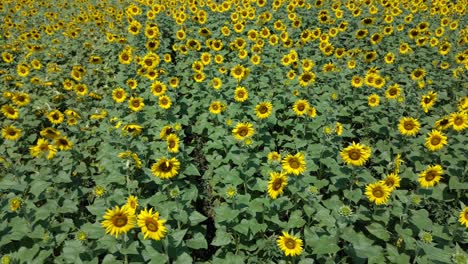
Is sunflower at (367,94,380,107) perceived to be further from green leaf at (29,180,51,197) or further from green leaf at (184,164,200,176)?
green leaf at (29,180,51,197)

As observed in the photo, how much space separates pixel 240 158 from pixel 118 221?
2314 mm

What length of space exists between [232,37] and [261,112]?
5.72 meters

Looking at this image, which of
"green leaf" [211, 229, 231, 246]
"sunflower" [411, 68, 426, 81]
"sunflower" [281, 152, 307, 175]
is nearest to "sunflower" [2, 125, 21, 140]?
"green leaf" [211, 229, 231, 246]

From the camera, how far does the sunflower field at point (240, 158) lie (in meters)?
4.48

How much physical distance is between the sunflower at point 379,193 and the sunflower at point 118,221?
10.8 ft

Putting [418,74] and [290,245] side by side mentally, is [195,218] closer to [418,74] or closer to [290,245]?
[290,245]

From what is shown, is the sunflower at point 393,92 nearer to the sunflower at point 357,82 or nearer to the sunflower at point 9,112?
the sunflower at point 357,82

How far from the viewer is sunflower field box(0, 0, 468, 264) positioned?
448 cm

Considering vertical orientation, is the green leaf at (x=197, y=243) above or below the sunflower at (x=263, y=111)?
below

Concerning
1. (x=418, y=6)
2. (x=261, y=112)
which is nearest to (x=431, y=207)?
(x=261, y=112)

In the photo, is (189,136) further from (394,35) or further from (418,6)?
(418,6)

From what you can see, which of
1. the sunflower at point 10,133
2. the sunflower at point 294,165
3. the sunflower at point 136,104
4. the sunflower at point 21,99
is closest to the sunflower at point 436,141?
the sunflower at point 294,165

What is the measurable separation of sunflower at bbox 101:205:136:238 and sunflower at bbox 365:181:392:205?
10.8 feet

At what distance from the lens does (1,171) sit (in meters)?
6.66
